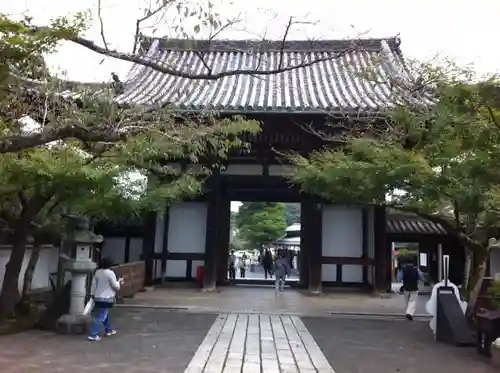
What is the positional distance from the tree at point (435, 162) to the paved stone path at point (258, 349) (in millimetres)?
2984

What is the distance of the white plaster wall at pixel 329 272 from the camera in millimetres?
15844

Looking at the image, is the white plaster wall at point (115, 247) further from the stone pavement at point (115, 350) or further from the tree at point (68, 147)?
the stone pavement at point (115, 350)

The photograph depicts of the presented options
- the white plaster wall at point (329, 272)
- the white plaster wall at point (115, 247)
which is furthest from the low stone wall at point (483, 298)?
the white plaster wall at point (115, 247)

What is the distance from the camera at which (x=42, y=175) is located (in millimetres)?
7316

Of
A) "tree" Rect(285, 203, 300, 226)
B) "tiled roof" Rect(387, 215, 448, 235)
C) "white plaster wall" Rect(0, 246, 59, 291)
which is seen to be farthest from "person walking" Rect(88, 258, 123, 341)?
"tree" Rect(285, 203, 300, 226)

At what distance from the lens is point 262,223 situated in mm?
39719

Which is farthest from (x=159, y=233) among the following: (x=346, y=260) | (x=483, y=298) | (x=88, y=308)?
(x=483, y=298)

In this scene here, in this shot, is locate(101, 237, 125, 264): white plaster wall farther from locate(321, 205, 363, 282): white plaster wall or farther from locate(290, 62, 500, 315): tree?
locate(290, 62, 500, 315): tree

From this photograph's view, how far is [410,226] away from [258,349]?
1230cm

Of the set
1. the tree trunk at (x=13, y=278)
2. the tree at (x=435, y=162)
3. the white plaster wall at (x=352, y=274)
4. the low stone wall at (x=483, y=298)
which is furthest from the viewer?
the white plaster wall at (x=352, y=274)

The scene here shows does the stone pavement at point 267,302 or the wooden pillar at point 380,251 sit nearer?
the stone pavement at point 267,302

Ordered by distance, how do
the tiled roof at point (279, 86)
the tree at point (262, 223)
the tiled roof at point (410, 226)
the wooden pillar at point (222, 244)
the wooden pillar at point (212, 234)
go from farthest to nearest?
1. the tree at point (262, 223)
2. the tiled roof at point (410, 226)
3. the wooden pillar at point (222, 244)
4. the wooden pillar at point (212, 234)
5. the tiled roof at point (279, 86)

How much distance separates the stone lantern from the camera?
827cm

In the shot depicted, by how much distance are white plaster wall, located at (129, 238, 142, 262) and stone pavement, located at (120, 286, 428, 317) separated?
81.2 inches
